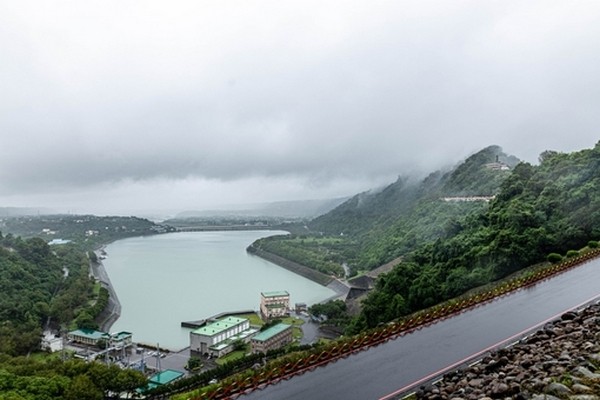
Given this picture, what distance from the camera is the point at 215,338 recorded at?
15.2 meters

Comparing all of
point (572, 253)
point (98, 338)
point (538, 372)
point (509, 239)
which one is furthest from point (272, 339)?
point (538, 372)

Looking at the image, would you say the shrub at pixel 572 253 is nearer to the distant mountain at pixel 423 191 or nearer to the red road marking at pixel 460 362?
the red road marking at pixel 460 362

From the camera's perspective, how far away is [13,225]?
74000 millimetres

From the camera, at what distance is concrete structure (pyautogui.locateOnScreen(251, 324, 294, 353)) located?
1481cm

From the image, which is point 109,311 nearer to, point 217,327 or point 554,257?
point 217,327

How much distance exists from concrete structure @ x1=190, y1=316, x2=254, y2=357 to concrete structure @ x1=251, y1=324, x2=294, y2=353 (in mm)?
1154

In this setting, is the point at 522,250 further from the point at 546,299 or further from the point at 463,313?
the point at 463,313

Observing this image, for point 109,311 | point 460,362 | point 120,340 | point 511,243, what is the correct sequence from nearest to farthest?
point 460,362, point 511,243, point 120,340, point 109,311

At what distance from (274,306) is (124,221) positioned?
72.5 m

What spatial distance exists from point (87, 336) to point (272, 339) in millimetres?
7562

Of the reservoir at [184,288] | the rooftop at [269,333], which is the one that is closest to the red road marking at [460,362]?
the rooftop at [269,333]

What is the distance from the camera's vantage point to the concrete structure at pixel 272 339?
1481cm

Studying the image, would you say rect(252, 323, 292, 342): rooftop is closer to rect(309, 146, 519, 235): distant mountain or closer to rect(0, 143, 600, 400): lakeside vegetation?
rect(0, 143, 600, 400): lakeside vegetation

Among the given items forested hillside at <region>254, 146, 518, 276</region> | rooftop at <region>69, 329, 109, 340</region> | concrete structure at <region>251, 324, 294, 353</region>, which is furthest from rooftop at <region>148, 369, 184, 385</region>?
forested hillside at <region>254, 146, 518, 276</region>
